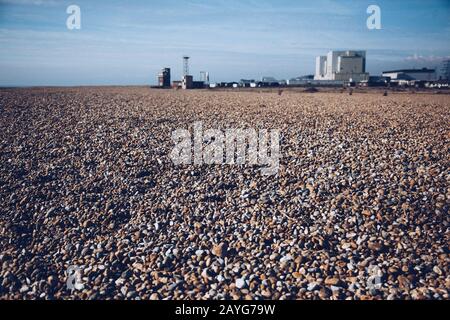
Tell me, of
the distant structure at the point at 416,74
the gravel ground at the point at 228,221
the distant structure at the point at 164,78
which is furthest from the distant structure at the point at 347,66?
the gravel ground at the point at 228,221

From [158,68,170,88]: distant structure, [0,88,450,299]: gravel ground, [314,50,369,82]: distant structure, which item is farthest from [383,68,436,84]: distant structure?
[0,88,450,299]: gravel ground

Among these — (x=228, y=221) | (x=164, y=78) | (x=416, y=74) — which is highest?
(x=416, y=74)

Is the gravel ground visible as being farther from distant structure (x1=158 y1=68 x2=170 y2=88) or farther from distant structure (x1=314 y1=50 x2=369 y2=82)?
distant structure (x1=314 y1=50 x2=369 y2=82)

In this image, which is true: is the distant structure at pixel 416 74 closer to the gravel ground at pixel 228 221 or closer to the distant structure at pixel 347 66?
the distant structure at pixel 347 66

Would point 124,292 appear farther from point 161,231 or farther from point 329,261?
point 329,261

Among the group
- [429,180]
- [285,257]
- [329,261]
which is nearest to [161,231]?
[285,257]

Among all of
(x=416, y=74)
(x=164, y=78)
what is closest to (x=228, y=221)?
(x=164, y=78)

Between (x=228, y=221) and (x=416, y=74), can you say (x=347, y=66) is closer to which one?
(x=416, y=74)

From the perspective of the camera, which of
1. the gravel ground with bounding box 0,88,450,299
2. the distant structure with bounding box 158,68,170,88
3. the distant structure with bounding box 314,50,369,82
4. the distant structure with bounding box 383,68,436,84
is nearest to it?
the gravel ground with bounding box 0,88,450,299
